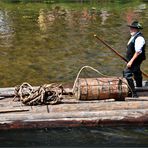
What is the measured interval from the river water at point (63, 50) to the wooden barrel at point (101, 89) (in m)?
0.98

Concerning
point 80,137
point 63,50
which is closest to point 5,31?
point 63,50

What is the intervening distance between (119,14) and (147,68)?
19805 mm

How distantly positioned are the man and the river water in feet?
5.44

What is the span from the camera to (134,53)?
11883 millimetres

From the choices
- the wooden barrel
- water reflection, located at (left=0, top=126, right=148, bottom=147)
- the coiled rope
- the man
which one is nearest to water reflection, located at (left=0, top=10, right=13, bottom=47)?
the coiled rope

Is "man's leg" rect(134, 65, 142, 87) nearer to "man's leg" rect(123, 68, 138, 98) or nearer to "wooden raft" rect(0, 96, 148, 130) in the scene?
"man's leg" rect(123, 68, 138, 98)

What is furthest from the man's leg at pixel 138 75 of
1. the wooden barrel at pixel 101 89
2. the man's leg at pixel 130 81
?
the wooden barrel at pixel 101 89

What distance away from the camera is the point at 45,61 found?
19797mm

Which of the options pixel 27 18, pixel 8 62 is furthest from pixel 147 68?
pixel 27 18

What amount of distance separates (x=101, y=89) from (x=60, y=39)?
47.7 feet

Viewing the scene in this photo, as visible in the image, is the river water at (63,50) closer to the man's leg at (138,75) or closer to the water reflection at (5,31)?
the water reflection at (5,31)

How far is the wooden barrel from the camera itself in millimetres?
11195

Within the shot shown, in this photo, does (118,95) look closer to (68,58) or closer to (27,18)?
(68,58)

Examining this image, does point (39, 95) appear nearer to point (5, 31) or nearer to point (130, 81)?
point (130, 81)
